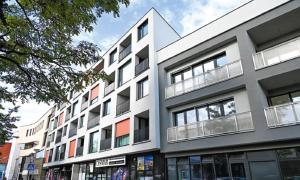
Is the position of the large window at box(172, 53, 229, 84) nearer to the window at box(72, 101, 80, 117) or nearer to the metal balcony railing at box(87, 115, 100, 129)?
the metal balcony railing at box(87, 115, 100, 129)

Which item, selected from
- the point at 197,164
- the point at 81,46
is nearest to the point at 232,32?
the point at 197,164

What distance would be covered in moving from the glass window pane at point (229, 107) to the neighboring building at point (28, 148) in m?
36.1

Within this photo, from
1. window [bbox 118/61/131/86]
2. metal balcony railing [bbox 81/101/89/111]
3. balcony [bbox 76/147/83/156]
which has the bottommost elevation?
balcony [bbox 76/147/83/156]

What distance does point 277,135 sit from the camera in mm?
10109

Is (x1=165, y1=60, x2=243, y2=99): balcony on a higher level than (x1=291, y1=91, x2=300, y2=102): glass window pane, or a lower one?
higher

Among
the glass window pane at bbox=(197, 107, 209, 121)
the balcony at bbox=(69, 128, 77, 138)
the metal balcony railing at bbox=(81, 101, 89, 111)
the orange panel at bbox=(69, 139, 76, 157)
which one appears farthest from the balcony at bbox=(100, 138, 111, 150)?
the glass window pane at bbox=(197, 107, 209, 121)

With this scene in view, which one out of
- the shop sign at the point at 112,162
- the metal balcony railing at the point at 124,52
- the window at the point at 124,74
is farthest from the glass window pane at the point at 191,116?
the metal balcony railing at the point at 124,52

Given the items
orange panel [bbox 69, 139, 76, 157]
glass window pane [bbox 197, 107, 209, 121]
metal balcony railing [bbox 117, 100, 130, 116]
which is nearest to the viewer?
glass window pane [bbox 197, 107, 209, 121]

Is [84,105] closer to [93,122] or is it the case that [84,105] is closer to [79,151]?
[93,122]

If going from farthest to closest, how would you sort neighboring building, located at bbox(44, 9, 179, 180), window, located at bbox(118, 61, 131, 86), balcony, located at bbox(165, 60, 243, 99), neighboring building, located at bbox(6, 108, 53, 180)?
neighboring building, located at bbox(6, 108, 53, 180) < window, located at bbox(118, 61, 131, 86) < neighboring building, located at bbox(44, 9, 179, 180) < balcony, located at bbox(165, 60, 243, 99)

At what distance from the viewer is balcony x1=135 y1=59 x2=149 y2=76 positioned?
17902 mm

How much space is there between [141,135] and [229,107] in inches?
266

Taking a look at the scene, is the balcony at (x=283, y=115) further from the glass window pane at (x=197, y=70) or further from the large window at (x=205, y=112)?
the glass window pane at (x=197, y=70)

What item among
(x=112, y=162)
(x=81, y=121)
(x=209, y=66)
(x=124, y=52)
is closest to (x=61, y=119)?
(x=81, y=121)
